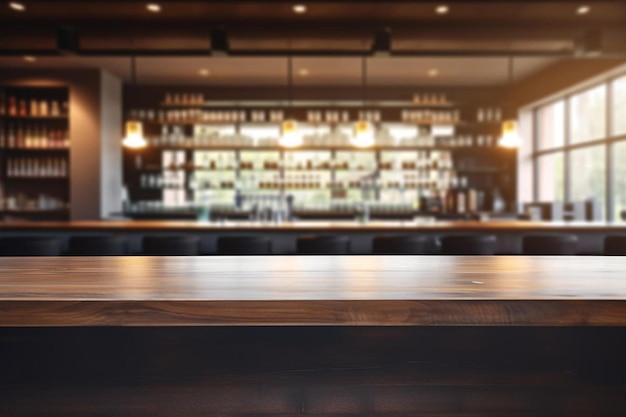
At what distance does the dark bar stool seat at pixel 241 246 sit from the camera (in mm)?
3543

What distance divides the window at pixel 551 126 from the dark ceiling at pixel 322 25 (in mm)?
2236

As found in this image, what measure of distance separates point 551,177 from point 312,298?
760 centimetres

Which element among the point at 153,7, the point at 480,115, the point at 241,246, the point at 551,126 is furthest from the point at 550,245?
the point at 551,126

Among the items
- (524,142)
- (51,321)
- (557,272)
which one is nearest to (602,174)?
(524,142)

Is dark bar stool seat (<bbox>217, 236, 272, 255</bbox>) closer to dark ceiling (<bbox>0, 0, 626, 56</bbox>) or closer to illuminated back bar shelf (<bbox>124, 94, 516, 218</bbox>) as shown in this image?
dark ceiling (<bbox>0, 0, 626, 56</bbox>)

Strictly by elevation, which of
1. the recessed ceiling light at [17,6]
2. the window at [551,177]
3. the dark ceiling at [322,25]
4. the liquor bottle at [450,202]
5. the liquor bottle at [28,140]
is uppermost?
the recessed ceiling light at [17,6]

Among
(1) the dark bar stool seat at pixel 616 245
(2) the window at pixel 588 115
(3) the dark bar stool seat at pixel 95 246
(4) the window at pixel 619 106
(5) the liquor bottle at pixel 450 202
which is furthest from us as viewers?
(5) the liquor bottle at pixel 450 202

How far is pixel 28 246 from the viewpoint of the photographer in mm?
3430

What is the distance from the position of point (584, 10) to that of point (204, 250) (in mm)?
4289

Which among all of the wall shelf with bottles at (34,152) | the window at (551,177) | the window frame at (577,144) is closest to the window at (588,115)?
the window frame at (577,144)

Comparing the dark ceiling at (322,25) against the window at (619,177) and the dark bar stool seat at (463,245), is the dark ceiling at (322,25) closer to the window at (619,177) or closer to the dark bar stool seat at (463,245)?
the window at (619,177)

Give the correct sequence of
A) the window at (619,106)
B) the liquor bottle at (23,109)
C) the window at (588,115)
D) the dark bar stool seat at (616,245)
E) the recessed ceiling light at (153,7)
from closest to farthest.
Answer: the dark bar stool seat at (616,245), the recessed ceiling light at (153,7), the window at (619,106), the window at (588,115), the liquor bottle at (23,109)

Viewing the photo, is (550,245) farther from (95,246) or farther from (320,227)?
(95,246)

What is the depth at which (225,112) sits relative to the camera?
24.8 ft
